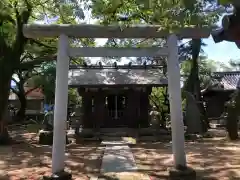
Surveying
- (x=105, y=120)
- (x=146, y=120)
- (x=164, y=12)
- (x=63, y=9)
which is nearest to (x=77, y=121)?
(x=105, y=120)

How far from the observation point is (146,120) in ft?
60.6

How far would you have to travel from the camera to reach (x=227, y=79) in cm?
3459

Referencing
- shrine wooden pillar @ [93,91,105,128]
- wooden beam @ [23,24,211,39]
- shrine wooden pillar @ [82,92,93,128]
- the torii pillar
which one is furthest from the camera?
shrine wooden pillar @ [82,92,93,128]

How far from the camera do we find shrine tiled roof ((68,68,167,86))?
55.0 ft

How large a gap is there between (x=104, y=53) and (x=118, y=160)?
3740mm

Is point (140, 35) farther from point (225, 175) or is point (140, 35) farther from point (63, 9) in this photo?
point (63, 9)

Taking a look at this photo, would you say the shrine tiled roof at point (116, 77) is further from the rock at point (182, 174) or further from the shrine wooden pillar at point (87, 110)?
the rock at point (182, 174)

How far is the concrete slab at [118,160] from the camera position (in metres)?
8.70

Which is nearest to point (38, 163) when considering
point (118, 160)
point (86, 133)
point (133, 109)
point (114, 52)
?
point (118, 160)

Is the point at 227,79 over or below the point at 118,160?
over

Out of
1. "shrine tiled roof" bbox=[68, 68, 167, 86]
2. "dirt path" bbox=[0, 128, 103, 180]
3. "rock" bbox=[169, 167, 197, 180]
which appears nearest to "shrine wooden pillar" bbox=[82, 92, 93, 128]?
"shrine tiled roof" bbox=[68, 68, 167, 86]

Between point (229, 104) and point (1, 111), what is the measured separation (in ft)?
33.9

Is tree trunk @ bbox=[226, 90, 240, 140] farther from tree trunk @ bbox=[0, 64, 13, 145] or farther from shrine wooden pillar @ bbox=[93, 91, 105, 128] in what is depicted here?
tree trunk @ bbox=[0, 64, 13, 145]

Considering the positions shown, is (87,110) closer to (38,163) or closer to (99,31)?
(38,163)
